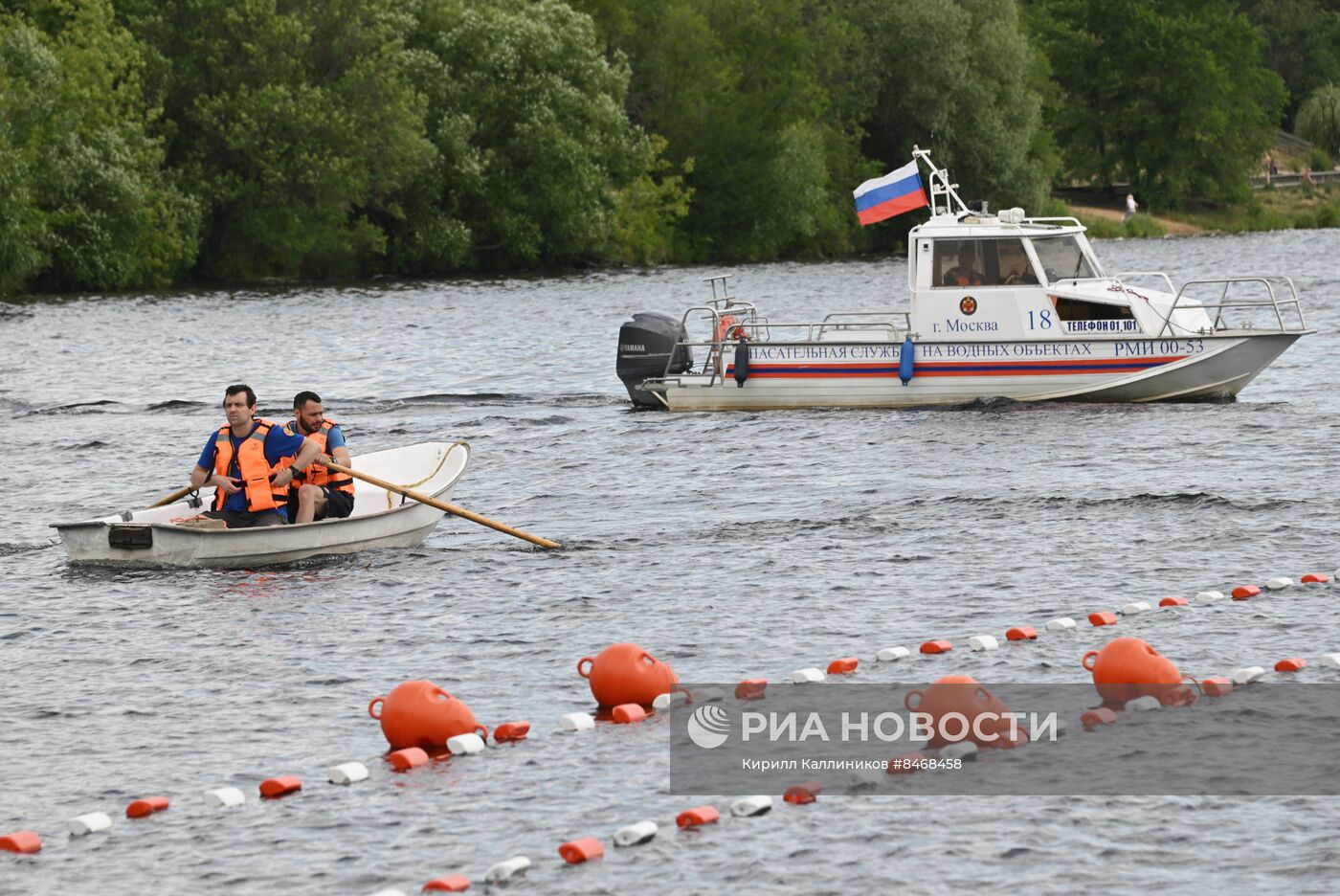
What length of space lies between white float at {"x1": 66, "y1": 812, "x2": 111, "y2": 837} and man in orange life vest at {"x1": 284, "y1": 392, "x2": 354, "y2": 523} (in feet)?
23.4

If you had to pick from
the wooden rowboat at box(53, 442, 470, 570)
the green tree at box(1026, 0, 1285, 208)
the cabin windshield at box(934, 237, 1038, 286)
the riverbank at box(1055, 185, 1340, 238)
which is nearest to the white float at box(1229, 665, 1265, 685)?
the wooden rowboat at box(53, 442, 470, 570)

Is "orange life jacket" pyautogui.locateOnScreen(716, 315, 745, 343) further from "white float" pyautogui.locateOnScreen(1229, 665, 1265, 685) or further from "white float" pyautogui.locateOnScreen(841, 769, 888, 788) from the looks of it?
"white float" pyautogui.locateOnScreen(841, 769, 888, 788)

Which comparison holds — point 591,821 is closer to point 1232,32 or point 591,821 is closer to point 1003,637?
point 1003,637

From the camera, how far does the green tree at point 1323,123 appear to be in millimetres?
118250

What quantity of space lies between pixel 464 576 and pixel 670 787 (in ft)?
22.1

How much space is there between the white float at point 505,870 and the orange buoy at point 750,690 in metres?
3.40

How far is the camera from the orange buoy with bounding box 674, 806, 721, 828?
10.7 meters

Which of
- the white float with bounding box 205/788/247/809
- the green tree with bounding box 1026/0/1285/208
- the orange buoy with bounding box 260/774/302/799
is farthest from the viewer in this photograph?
the green tree with bounding box 1026/0/1285/208

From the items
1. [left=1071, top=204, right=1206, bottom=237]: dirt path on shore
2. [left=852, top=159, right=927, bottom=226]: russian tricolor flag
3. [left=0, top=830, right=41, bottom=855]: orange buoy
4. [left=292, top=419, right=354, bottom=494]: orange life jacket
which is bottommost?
[left=0, top=830, right=41, bottom=855]: orange buoy

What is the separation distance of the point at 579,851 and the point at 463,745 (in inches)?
82.0

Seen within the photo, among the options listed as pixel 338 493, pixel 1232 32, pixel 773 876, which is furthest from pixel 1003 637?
pixel 1232 32

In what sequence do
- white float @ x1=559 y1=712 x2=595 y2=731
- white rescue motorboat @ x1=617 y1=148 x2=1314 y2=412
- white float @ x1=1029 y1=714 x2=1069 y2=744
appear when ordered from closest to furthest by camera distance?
white float @ x1=1029 y1=714 x2=1069 y2=744, white float @ x1=559 y1=712 x2=595 y2=731, white rescue motorboat @ x1=617 y1=148 x2=1314 y2=412

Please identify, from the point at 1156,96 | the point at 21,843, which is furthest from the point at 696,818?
the point at 1156,96

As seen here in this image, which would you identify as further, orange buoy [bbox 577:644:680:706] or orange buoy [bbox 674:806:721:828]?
orange buoy [bbox 577:644:680:706]
